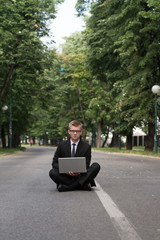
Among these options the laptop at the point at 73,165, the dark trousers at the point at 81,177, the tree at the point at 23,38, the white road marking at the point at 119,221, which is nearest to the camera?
the white road marking at the point at 119,221

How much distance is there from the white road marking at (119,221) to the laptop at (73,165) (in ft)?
2.10

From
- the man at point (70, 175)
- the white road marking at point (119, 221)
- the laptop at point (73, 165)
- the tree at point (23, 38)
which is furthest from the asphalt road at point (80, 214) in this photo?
the tree at point (23, 38)

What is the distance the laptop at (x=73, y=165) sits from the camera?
7078mm

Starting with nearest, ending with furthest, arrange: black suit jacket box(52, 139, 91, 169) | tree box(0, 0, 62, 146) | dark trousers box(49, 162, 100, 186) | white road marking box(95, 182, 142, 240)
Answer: white road marking box(95, 182, 142, 240), dark trousers box(49, 162, 100, 186), black suit jacket box(52, 139, 91, 169), tree box(0, 0, 62, 146)

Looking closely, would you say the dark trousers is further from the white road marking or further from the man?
the white road marking

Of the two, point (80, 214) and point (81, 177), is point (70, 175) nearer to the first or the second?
point (81, 177)

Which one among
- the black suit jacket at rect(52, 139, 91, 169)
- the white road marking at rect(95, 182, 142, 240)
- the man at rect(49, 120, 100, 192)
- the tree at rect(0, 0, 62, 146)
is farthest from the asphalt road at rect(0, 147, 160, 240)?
the tree at rect(0, 0, 62, 146)

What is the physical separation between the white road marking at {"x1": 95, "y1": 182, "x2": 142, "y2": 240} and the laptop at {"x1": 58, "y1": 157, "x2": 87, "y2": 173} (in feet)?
2.10

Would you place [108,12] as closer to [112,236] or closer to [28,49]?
[28,49]

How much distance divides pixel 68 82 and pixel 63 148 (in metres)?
48.0

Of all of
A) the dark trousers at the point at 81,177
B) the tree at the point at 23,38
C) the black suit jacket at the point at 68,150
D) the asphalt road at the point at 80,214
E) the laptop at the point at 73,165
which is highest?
the tree at the point at 23,38

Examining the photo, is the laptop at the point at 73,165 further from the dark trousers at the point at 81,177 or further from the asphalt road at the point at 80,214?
the asphalt road at the point at 80,214

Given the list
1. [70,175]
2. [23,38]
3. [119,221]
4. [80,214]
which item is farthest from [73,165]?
[23,38]

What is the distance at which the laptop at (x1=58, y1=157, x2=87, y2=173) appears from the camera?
23.2ft
